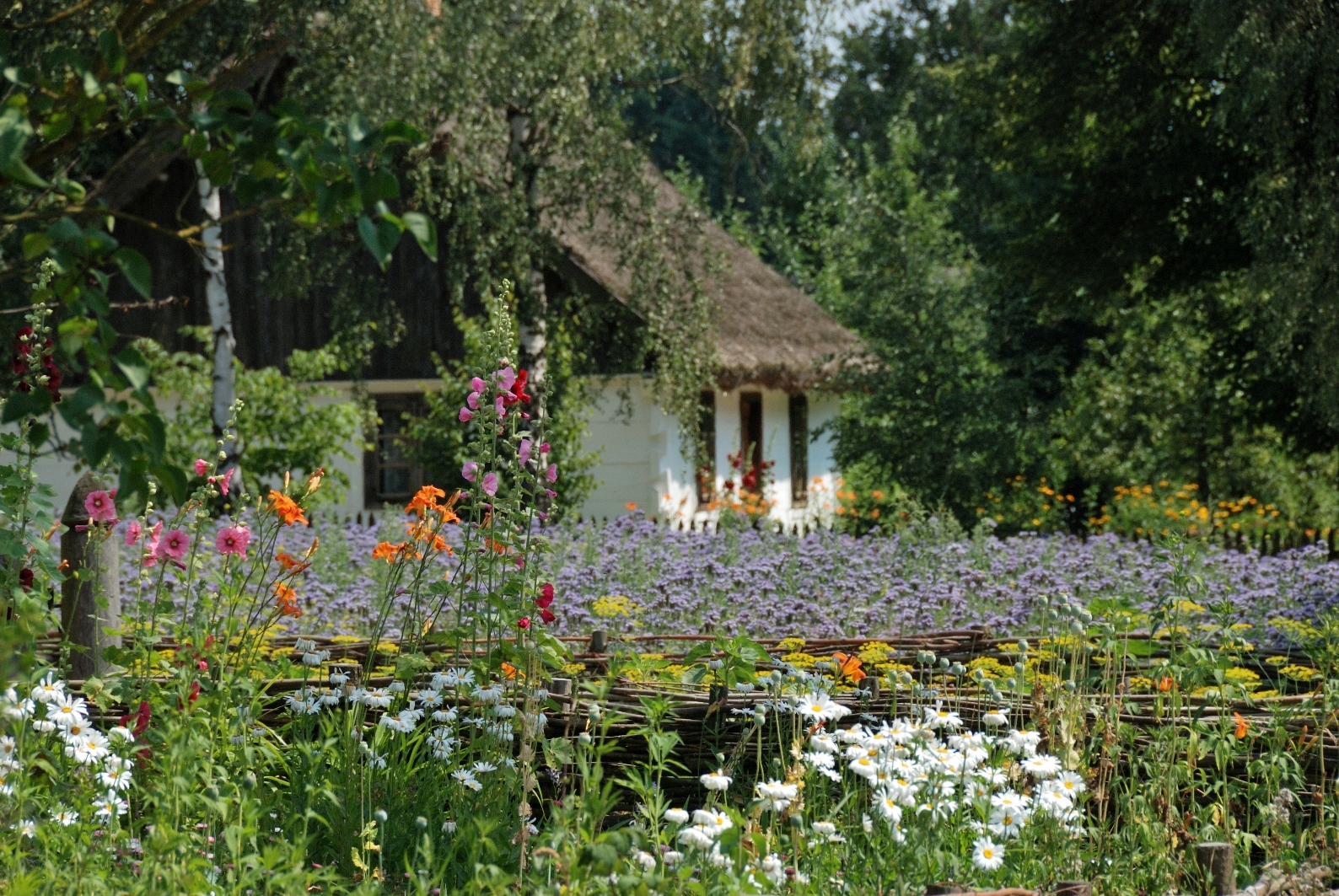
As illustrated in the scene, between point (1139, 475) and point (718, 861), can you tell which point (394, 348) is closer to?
point (1139, 475)

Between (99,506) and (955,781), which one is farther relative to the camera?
(99,506)

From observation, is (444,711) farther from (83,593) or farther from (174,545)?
(83,593)

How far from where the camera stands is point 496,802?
283cm

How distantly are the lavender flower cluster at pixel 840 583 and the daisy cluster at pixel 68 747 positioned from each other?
7.45ft

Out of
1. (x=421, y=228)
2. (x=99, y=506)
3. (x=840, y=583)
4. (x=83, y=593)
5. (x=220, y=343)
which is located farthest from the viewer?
(x=220, y=343)

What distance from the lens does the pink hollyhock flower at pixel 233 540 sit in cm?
304

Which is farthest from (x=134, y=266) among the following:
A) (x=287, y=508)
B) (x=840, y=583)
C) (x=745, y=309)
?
(x=745, y=309)

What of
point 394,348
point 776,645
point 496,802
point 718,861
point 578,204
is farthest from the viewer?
point 394,348

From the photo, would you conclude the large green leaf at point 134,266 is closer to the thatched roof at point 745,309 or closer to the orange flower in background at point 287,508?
the orange flower in background at point 287,508

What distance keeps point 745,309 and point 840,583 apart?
1057 cm

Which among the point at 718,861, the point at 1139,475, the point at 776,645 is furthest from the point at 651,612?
the point at 1139,475

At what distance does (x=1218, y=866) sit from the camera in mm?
2355

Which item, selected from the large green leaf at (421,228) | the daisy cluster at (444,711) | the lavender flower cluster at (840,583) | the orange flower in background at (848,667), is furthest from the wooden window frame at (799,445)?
the large green leaf at (421,228)

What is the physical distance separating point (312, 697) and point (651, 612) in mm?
2869
